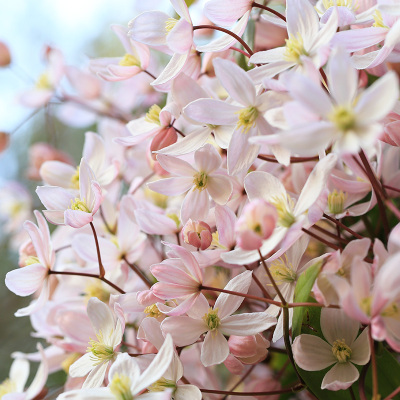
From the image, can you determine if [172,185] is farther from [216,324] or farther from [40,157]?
[40,157]

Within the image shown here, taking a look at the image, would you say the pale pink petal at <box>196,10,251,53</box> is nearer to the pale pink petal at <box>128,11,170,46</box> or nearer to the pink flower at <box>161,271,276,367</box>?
the pale pink petal at <box>128,11,170,46</box>

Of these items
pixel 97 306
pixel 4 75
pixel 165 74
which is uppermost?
pixel 165 74

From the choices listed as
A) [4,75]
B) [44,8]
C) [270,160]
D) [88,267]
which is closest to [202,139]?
[270,160]

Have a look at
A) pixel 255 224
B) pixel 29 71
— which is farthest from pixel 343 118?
pixel 29 71

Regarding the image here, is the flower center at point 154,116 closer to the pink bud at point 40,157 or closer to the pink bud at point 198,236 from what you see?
the pink bud at point 198,236

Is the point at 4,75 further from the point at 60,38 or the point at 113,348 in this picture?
the point at 113,348
